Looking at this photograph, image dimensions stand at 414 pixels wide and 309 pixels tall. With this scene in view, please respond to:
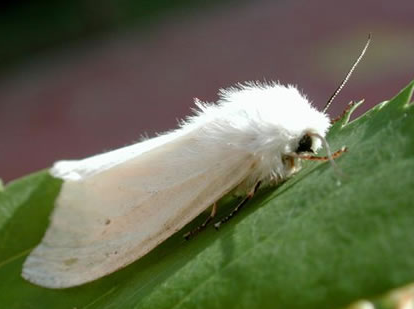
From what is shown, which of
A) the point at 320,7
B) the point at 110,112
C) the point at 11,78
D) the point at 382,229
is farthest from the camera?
the point at 320,7

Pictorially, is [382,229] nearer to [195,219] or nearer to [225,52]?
[195,219]

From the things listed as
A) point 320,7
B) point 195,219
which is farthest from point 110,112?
point 195,219

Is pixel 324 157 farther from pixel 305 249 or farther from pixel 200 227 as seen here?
pixel 305 249

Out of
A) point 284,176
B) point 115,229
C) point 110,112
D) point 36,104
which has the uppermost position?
point 36,104

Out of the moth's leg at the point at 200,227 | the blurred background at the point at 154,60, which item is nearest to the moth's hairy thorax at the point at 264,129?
the moth's leg at the point at 200,227

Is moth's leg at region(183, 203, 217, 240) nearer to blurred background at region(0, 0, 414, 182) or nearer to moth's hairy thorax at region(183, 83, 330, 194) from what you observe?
moth's hairy thorax at region(183, 83, 330, 194)

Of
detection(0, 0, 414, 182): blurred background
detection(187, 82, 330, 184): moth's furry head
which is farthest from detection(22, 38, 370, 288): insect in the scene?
detection(0, 0, 414, 182): blurred background

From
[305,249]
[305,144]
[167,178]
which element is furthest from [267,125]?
[305,249]
